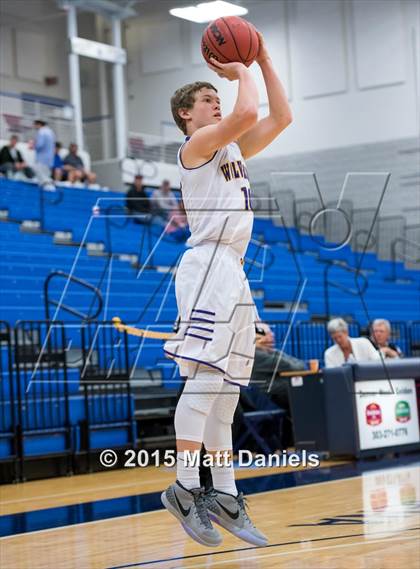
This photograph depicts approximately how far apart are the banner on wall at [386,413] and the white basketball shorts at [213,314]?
179 inches

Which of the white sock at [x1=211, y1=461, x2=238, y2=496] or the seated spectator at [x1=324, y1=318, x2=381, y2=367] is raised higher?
the seated spectator at [x1=324, y1=318, x2=381, y2=367]

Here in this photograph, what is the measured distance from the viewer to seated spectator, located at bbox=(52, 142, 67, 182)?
1603cm

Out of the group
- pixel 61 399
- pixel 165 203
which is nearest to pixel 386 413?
pixel 61 399

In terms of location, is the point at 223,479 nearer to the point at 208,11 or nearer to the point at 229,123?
the point at 229,123

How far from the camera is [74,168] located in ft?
53.8

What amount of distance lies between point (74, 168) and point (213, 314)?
12976mm

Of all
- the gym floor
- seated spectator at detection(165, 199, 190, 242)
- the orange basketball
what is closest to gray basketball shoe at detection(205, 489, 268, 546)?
the gym floor

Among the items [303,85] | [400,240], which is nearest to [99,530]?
[400,240]

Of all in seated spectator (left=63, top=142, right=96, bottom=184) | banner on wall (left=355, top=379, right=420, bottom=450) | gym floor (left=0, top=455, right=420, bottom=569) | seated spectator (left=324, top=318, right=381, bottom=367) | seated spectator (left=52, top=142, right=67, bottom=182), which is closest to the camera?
gym floor (left=0, top=455, right=420, bottom=569)

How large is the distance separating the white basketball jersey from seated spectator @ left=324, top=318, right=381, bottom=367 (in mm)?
4987

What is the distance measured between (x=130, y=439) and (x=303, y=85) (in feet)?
29.5

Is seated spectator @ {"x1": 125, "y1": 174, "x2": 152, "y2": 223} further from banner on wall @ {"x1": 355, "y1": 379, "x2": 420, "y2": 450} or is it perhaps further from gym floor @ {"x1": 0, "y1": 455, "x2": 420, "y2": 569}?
gym floor @ {"x1": 0, "y1": 455, "x2": 420, "y2": 569}

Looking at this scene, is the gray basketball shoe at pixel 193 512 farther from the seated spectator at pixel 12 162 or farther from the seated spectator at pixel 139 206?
the seated spectator at pixel 12 162

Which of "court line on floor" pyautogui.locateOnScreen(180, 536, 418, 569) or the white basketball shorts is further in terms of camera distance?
"court line on floor" pyautogui.locateOnScreen(180, 536, 418, 569)
